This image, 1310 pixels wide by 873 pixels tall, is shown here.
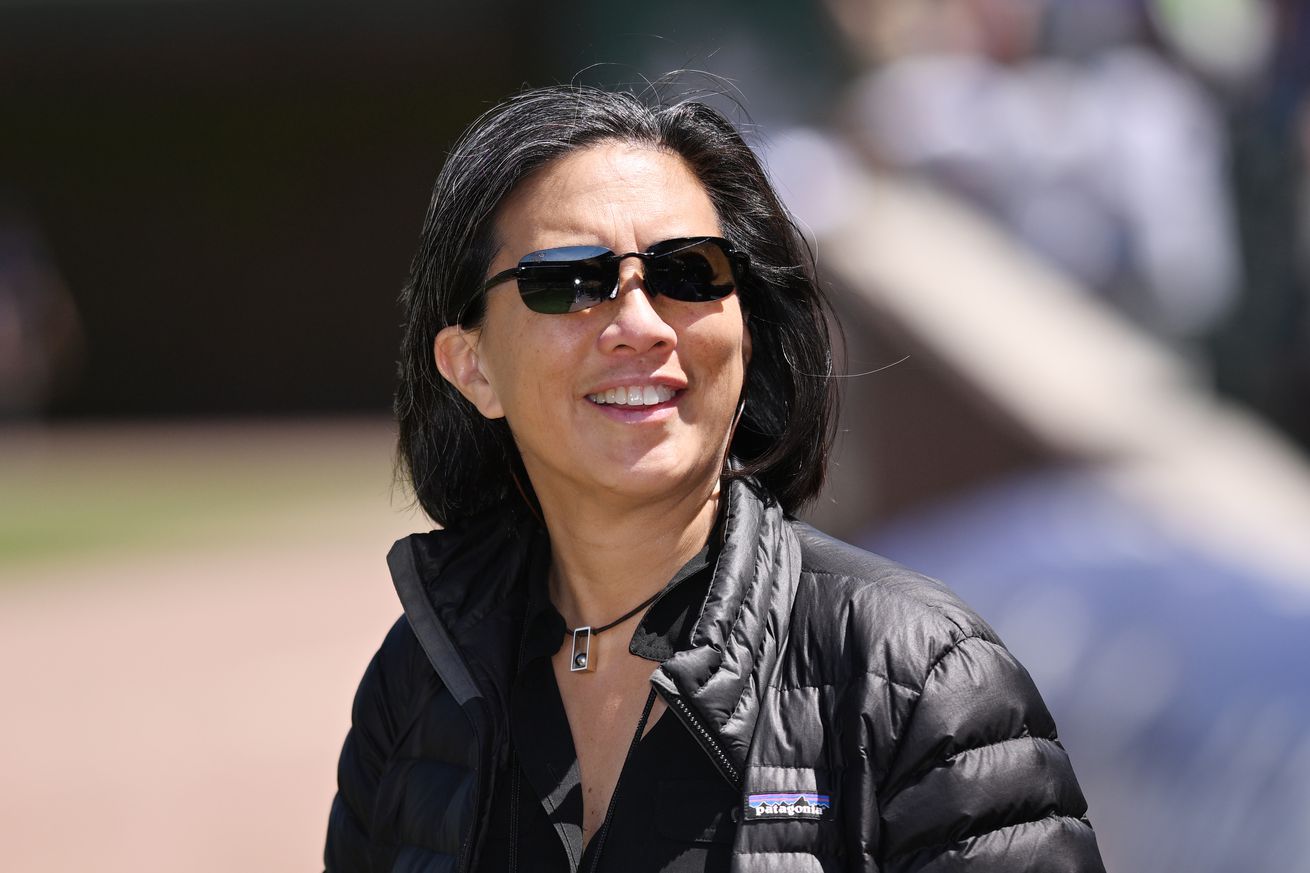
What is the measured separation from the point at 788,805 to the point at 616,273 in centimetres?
85

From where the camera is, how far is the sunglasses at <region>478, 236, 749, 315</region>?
8.08ft

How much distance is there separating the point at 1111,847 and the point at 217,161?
18380mm

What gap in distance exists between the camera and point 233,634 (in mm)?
9539

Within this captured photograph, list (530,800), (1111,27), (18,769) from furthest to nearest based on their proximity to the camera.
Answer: (1111,27) → (18,769) → (530,800)

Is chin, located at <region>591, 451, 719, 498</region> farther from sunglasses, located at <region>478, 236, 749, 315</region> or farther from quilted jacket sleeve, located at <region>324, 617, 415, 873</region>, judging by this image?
quilted jacket sleeve, located at <region>324, 617, 415, 873</region>

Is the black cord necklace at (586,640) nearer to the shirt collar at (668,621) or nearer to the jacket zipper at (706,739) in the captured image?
the shirt collar at (668,621)

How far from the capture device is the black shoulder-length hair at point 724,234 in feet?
8.48

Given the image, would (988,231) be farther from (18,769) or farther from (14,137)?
(14,137)

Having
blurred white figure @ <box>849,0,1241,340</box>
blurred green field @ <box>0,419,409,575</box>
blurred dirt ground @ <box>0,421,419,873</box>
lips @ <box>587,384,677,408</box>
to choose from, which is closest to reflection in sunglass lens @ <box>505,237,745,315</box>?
lips @ <box>587,384,677,408</box>

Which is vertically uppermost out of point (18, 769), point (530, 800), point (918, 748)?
point (918, 748)

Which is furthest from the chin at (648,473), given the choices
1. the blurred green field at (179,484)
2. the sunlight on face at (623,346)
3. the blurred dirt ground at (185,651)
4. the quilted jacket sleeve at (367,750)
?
the blurred green field at (179,484)

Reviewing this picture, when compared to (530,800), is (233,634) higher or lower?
lower

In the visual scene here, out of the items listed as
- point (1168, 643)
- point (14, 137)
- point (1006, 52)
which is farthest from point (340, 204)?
point (1168, 643)

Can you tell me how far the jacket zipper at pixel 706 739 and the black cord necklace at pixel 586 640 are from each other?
38 centimetres
